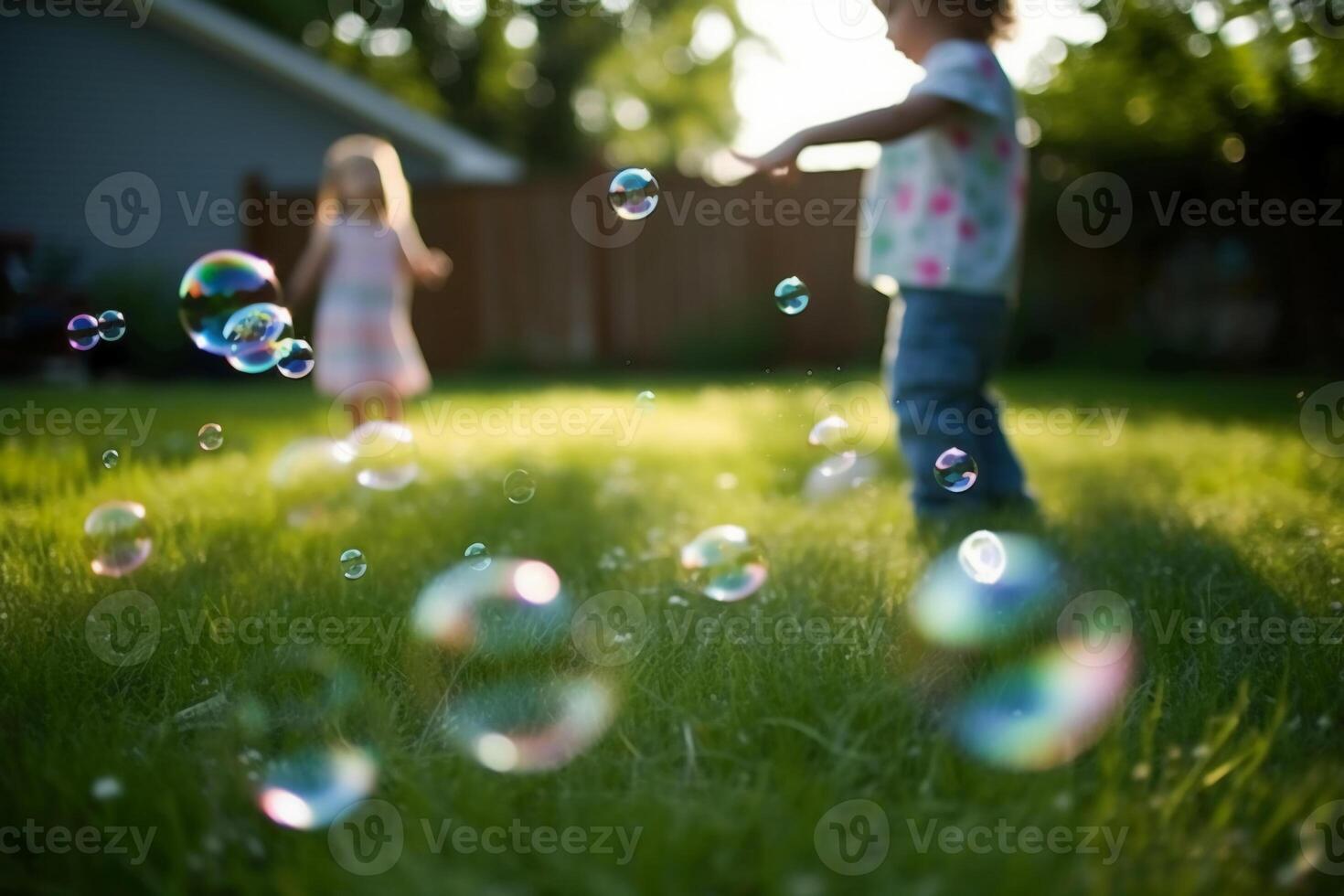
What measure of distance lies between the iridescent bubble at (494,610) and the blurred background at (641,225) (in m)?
8.85

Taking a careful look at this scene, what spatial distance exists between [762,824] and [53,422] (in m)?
6.27

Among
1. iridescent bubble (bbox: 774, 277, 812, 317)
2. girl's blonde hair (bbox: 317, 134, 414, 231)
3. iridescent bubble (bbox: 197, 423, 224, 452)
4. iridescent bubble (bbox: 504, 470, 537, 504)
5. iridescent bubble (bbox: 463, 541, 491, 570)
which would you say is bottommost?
iridescent bubble (bbox: 463, 541, 491, 570)

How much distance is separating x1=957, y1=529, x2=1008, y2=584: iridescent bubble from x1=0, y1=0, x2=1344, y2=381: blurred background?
827 centimetres

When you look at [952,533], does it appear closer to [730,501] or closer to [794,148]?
[730,501]

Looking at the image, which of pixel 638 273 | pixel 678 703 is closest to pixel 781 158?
pixel 678 703

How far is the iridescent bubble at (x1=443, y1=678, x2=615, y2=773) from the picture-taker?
1734 mm

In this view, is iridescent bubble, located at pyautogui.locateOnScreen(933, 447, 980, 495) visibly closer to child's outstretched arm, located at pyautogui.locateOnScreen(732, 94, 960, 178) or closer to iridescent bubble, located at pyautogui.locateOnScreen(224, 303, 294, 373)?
child's outstretched arm, located at pyautogui.locateOnScreen(732, 94, 960, 178)

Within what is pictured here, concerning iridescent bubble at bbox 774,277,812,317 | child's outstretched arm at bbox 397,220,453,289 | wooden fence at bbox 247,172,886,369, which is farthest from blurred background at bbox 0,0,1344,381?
iridescent bubble at bbox 774,277,812,317

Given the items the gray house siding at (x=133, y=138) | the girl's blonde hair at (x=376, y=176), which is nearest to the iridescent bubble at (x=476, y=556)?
the girl's blonde hair at (x=376, y=176)

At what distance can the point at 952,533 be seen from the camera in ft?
10.3

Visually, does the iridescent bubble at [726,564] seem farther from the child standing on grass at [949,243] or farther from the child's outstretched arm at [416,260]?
the child's outstretched arm at [416,260]

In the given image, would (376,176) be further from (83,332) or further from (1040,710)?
(1040,710)

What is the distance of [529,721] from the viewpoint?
1879mm

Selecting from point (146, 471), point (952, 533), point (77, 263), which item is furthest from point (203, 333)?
point (77, 263)
